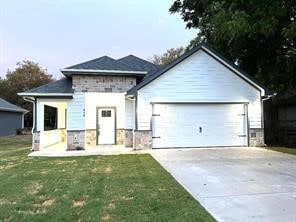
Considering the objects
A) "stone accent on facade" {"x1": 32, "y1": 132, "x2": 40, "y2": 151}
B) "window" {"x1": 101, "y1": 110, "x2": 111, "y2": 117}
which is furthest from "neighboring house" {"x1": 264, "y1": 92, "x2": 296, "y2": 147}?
"stone accent on facade" {"x1": 32, "y1": 132, "x2": 40, "y2": 151}

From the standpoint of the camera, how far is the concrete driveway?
607cm

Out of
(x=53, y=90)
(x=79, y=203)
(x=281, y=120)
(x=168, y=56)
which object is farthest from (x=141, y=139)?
(x=168, y=56)

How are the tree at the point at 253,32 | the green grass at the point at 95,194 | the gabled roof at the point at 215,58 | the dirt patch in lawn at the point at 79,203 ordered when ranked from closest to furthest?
the green grass at the point at 95,194
the dirt patch in lawn at the point at 79,203
the tree at the point at 253,32
the gabled roof at the point at 215,58

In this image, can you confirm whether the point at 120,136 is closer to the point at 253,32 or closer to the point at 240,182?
the point at 253,32

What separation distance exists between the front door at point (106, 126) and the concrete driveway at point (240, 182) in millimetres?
5443

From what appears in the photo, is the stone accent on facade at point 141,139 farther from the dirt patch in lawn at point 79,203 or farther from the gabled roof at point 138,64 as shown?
the dirt patch in lawn at point 79,203

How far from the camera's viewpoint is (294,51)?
19297 millimetres

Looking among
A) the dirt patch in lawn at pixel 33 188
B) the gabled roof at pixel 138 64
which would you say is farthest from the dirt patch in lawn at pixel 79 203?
the gabled roof at pixel 138 64

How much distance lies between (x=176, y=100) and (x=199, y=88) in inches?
46.5

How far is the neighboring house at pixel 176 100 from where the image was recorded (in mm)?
16172

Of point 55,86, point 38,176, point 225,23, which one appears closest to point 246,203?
point 38,176

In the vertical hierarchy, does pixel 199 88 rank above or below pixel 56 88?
below

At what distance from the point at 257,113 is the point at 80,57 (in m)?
30.0

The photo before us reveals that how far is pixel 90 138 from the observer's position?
60.0 ft
